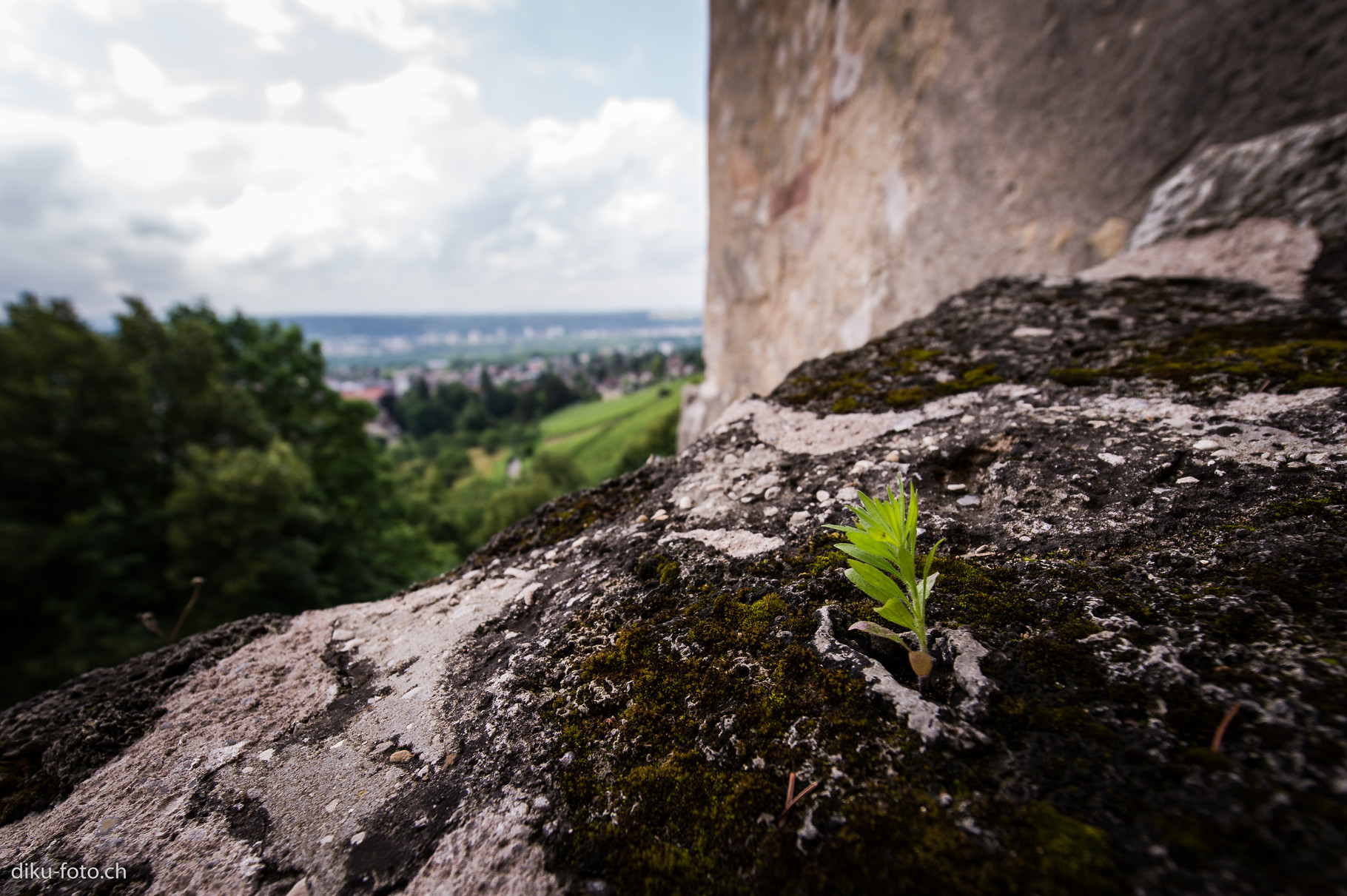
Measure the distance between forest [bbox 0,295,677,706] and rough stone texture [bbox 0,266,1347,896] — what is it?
5.57 meters

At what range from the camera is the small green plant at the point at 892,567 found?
0.98 meters

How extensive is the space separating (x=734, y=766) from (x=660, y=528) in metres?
0.79

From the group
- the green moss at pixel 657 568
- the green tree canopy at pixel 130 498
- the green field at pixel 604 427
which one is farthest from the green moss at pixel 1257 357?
the green field at pixel 604 427

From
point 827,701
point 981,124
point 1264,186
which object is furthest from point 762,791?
point 981,124

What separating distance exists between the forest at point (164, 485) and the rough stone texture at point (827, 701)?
557 cm

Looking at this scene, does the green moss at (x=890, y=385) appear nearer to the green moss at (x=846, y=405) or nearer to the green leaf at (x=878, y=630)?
the green moss at (x=846, y=405)

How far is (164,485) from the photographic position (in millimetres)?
9969

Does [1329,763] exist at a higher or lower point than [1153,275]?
lower

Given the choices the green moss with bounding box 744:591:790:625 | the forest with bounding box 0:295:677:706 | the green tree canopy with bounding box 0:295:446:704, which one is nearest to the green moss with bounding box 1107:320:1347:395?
the green moss with bounding box 744:591:790:625

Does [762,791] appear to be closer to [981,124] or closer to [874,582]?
[874,582]

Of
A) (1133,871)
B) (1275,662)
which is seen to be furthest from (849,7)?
(1133,871)

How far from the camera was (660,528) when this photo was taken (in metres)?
1.61

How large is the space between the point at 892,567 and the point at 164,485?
13641 millimetres

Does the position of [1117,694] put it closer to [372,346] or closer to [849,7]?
→ [849,7]
